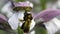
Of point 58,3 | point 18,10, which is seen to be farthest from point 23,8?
point 58,3

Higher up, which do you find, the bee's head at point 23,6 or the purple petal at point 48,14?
the bee's head at point 23,6

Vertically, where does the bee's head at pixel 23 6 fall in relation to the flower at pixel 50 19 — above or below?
above

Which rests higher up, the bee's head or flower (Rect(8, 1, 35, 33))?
the bee's head

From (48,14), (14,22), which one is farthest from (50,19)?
(14,22)

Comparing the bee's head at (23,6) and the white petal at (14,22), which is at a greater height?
the bee's head at (23,6)

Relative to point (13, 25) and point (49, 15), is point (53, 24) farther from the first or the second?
point (13, 25)

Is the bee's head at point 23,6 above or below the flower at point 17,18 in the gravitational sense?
above

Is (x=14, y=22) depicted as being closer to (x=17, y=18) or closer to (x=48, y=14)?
(x=17, y=18)

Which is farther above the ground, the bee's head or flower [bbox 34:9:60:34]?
the bee's head
